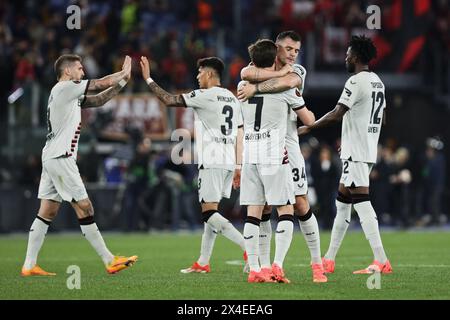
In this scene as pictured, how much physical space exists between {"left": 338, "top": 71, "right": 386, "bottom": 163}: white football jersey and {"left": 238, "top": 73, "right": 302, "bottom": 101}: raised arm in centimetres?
136

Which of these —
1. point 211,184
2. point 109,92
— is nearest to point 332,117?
point 211,184

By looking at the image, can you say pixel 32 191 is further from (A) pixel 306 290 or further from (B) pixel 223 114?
(A) pixel 306 290

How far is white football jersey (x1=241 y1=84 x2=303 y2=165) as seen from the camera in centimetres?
1091

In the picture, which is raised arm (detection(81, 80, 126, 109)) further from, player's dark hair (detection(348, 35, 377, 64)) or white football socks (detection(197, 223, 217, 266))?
player's dark hair (detection(348, 35, 377, 64))

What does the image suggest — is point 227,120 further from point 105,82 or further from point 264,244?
point 264,244

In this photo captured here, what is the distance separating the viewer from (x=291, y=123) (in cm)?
1159

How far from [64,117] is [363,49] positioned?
3498 millimetres

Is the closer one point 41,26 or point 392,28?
point 41,26

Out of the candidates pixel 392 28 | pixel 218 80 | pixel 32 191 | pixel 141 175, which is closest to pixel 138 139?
pixel 141 175

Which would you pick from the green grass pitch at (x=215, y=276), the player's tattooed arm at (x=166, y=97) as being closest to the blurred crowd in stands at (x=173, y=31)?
the green grass pitch at (x=215, y=276)

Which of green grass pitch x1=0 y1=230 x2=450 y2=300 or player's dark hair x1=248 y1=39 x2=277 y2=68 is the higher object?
player's dark hair x1=248 y1=39 x2=277 y2=68

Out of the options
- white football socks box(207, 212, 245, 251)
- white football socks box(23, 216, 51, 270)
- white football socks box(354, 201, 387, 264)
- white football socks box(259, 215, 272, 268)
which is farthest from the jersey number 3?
white football socks box(23, 216, 51, 270)

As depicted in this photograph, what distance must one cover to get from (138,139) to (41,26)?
14.6 feet
